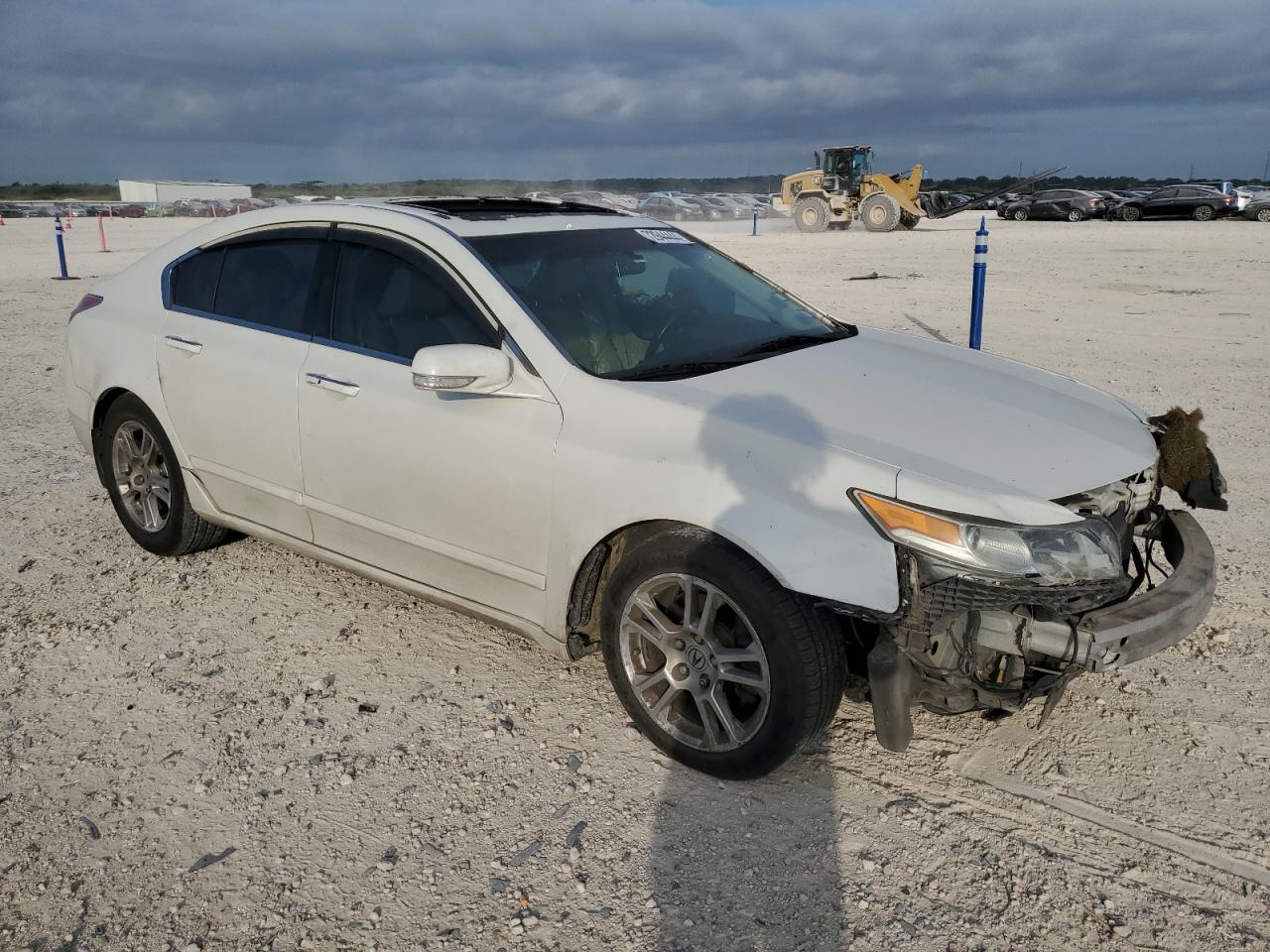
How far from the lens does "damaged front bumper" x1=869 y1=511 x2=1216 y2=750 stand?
2.70 m

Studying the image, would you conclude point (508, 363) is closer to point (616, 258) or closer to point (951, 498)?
point (616, 258)

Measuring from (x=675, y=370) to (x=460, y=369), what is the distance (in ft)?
2.39

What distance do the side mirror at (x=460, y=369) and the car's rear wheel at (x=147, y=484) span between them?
2010 mm

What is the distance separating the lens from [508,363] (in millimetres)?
3285

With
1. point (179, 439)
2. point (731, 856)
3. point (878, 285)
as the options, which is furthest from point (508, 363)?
point (878, 285)

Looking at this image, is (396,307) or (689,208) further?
(689,208)

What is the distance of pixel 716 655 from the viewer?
10.1ft

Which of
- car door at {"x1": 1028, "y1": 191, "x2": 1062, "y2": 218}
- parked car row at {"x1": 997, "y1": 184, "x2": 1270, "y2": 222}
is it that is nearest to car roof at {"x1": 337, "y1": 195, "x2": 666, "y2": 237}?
parked car row at {"x1": 997, "y1": 184, "x2": 1270, "y2": 222}

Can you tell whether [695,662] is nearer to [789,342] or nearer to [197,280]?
[789,342]

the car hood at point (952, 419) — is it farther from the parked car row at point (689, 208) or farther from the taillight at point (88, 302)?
the parked car row at point (689, 208)

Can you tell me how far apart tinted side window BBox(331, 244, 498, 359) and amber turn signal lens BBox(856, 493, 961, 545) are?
143 centimetres

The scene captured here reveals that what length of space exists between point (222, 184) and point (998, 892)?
300ft

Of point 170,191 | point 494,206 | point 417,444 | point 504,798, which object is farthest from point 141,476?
point 170,191

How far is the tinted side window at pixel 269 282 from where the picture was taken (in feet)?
13.4
